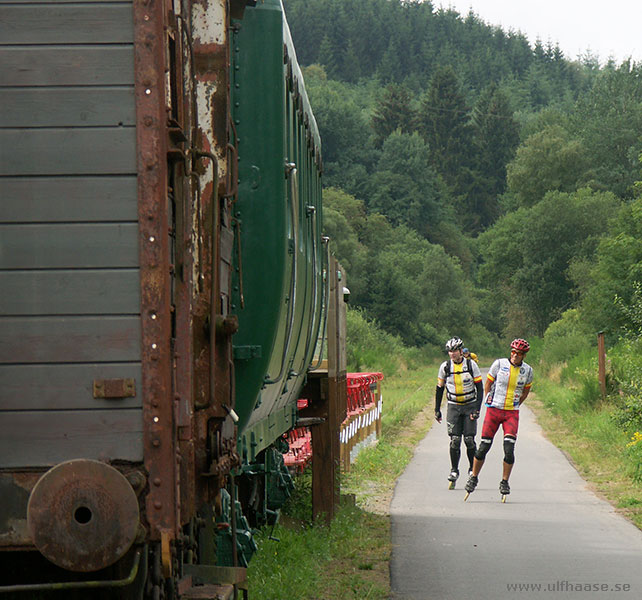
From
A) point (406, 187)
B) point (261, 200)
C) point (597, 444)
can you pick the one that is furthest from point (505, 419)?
point (406, 187)

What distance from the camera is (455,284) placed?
94.9 metres

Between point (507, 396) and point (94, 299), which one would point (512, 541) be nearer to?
point (507, 396)

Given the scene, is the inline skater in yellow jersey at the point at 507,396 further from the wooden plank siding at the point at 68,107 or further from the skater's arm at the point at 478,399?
the wooden plank siding at the point at 68,107

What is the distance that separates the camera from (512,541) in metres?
11.4

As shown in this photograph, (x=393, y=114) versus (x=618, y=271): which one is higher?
(x=393, y=114)

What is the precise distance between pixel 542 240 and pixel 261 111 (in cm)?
7810

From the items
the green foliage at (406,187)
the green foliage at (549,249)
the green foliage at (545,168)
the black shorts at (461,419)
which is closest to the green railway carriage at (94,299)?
the black shorts at (461,419)

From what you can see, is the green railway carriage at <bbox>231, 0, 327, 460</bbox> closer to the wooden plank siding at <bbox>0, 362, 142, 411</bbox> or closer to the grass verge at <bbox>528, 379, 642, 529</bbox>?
the wooden plank siding at <bbox>0, 362, 142, 411</bbox>

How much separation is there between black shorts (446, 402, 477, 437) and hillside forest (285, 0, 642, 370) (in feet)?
105

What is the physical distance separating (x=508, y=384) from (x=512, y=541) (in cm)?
296

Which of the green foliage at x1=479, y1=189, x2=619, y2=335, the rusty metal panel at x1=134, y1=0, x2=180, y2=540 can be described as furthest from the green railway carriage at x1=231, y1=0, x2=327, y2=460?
the green foliage at x1=479, y1=189, x2=619, y2=335

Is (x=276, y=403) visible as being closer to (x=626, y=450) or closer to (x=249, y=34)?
(x=249, y=34)

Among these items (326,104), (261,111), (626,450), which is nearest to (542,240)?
(326,104)

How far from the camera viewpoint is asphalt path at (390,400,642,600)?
9203 millimetres
